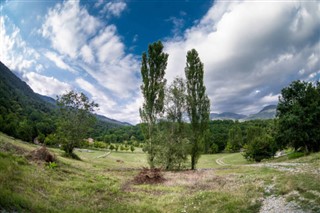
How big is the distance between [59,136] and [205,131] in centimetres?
3023

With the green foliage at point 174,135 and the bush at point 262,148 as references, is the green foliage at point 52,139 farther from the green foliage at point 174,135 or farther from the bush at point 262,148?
the bush at point 262,148

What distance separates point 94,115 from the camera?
4953cm

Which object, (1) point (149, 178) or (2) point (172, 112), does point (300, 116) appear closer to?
(2) point (172, 112)

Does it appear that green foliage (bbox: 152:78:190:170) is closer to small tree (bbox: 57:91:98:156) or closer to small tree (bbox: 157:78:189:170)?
small tree (bbox: 157:78:189:170)

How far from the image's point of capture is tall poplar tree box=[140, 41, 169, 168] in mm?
36531

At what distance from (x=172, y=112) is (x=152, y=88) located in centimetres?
547

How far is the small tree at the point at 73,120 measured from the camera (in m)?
45.3

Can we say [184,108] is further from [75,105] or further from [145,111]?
[75,105]

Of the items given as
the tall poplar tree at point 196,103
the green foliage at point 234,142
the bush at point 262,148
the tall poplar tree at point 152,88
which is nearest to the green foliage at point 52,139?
the tall poplar tree at point 152,88

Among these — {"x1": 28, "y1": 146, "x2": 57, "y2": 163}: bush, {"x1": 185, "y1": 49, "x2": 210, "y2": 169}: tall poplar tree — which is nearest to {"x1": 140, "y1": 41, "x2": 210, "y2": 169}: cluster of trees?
{"x1": 185, "y1": 49, "x2": 210, "y2": 169}: tall poplar tree

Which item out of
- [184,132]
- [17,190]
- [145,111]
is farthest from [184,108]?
[17,190]

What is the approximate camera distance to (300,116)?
4166 cm

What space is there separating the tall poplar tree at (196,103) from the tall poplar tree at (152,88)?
4633 millimetres

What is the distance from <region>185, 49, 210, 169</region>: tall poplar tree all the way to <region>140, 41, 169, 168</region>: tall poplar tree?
15.2 feet
